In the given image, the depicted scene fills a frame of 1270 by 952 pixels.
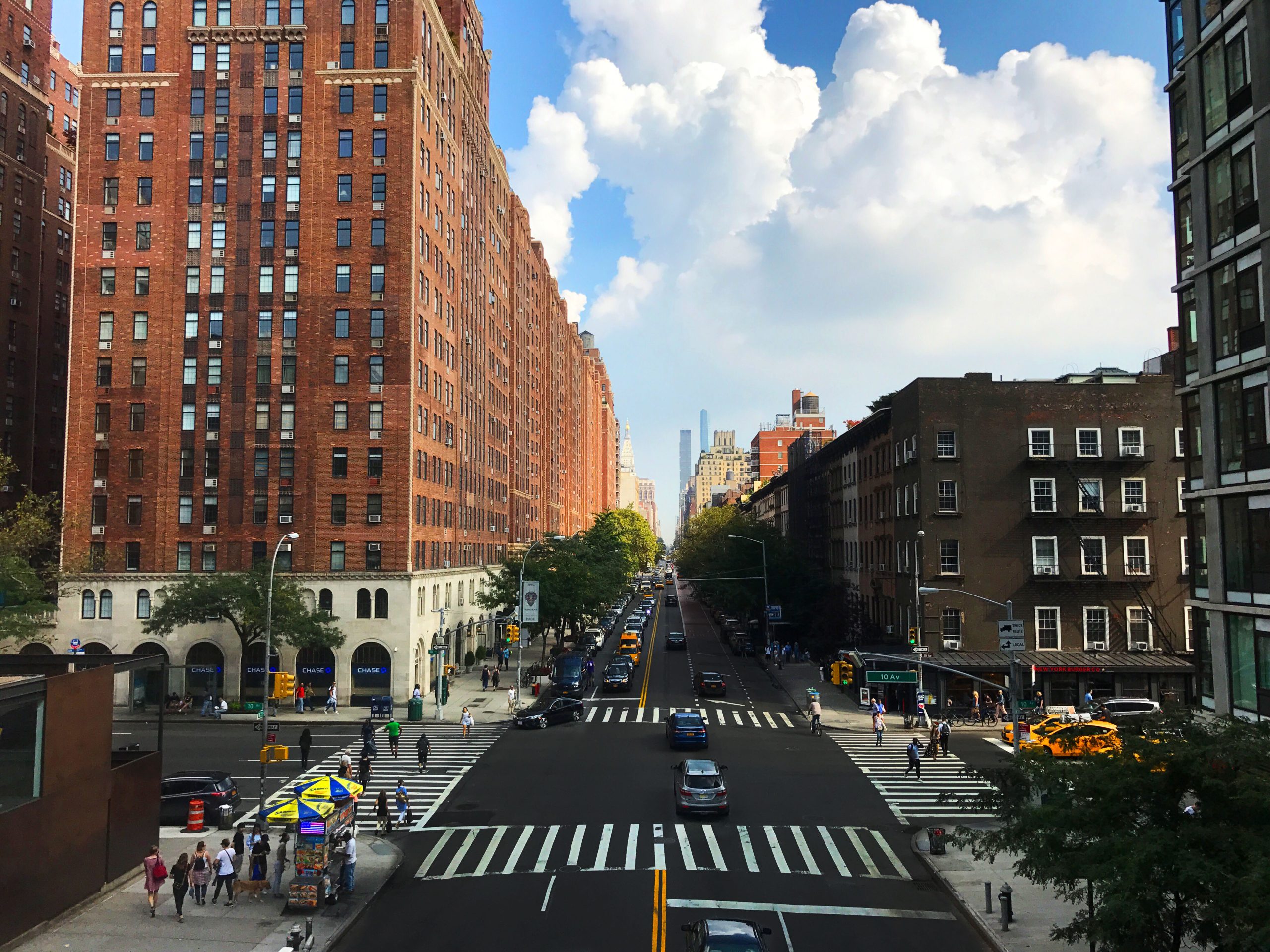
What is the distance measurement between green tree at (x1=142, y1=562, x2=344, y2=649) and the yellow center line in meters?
18.7

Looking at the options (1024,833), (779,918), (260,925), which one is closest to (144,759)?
(260,925)

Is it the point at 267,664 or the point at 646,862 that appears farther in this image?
the point at 267,664

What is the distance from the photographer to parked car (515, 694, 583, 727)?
150 ft

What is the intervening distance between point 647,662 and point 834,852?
168 ft

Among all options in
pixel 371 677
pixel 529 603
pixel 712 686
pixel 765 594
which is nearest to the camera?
pixel 371 677

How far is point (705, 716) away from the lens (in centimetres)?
4922

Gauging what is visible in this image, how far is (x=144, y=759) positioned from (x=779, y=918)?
17619mm

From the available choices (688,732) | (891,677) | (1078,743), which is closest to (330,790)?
(1078,743)

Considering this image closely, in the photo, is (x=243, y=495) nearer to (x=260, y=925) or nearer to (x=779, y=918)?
(x=260, y=925)

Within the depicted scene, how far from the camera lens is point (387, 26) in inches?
2303

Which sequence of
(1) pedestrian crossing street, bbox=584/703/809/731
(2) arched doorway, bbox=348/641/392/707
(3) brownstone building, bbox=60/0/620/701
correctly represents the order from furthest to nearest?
(3) brownstone building, bbox=60/0/620/701
(2) arched doorway, bbox=348/641/392/707
(1) pedestrian crossing street, bbox=584/703/809/731

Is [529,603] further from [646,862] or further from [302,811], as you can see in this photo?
[302,811]

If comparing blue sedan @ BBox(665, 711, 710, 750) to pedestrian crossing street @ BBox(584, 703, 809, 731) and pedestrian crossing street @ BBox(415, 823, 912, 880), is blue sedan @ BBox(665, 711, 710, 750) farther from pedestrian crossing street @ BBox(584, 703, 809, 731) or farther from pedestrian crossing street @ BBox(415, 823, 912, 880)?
pedestrian crossing street @ BBox(415, 823, 912, 880)

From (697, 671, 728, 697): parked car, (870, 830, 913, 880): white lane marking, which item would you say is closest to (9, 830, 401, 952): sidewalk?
(870, 830, 913, 880): white lane marking
